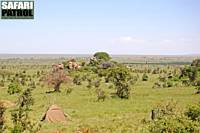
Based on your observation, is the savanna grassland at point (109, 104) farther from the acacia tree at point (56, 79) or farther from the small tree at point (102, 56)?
the small tree at point (102, 56)

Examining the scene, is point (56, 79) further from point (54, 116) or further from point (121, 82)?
point (54, 116)

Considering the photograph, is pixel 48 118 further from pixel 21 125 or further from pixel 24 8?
pixel 24 8

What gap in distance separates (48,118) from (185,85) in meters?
29.6

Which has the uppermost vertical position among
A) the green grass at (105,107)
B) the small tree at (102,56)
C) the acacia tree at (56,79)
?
the small tree at (102,56)

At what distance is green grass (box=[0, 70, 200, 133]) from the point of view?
29547 millimetres

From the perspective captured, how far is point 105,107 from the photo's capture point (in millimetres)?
38562

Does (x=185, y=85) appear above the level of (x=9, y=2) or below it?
below

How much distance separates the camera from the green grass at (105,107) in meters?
29.5

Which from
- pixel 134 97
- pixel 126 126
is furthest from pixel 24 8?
pixel 134 97

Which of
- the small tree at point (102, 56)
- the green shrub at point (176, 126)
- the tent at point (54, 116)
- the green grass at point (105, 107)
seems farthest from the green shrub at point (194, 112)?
the small tree at point (102, 56)

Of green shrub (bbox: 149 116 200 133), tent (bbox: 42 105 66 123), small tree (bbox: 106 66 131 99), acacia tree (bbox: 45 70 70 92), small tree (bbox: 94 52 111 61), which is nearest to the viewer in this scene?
green shrub (bbox: 149 116 200 133)

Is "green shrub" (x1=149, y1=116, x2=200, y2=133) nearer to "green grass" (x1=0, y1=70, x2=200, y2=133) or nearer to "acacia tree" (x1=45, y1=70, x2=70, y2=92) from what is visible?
"green grass" (x1=0, y1=70, x2=200, y2=133)

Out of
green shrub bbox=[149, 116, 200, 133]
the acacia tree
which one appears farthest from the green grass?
green shrub bbox=[149, 116, 200, 133]

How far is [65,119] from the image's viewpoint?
32719 mm
